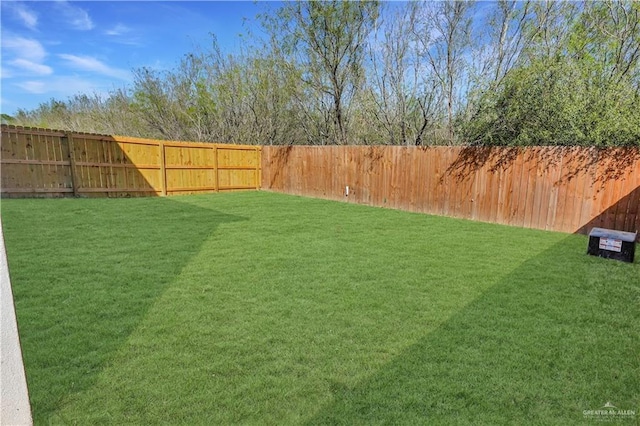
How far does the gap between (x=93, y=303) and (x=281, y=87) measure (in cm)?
1113

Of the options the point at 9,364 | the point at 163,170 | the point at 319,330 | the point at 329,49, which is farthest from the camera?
the point at 329,49

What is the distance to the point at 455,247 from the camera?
4.86 meters

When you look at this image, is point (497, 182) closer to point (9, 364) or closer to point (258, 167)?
point (9, 364)

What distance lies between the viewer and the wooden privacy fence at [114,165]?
26.3ft

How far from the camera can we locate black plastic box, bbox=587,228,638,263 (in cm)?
428

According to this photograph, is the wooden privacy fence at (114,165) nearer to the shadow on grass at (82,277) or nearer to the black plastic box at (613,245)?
the shadow on grass at (82,277)

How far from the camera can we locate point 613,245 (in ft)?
14.3

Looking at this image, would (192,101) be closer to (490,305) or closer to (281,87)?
(281,87)

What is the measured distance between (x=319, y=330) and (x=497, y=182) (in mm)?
5652

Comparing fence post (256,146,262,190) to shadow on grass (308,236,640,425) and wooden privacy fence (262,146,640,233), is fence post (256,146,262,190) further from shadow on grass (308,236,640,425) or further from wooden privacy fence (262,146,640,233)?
shadow on grass (308,236,640,425)

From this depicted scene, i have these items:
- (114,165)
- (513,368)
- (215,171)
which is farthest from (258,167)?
(513,368)

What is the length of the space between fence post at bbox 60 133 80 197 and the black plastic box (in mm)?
10720

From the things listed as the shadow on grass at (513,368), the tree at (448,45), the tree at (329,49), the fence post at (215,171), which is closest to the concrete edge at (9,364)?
Result: the shadow on grass at (513,368)

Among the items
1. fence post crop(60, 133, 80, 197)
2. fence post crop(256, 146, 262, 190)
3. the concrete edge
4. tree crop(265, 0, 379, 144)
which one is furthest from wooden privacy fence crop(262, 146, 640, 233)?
the concrete edge
